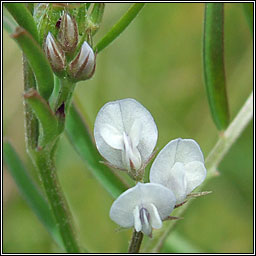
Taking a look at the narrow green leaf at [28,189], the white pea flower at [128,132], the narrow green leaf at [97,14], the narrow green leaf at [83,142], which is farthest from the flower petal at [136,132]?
the narrow green leaf at [28,189]

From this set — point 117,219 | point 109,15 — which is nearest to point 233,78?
point 109,15

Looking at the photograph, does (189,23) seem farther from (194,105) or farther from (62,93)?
(62,93)

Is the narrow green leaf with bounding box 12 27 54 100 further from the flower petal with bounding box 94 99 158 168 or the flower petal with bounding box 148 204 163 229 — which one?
the flower petal with bounding box 148 204 163 229

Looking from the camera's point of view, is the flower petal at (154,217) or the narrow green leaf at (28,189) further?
the narrow green leaf at (28,189)

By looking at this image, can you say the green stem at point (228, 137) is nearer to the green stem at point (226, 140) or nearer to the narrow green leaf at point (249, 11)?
the green stem at point (226, 140)

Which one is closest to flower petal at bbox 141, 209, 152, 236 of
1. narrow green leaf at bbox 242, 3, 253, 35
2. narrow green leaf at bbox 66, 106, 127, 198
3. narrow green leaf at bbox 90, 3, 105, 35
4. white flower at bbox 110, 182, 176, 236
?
white flower at bbox 110, 182, 176, 236
